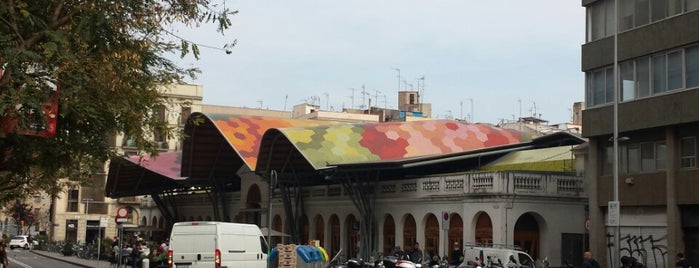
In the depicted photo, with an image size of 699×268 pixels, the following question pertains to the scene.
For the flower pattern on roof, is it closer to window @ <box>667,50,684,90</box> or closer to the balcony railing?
the balcony railing

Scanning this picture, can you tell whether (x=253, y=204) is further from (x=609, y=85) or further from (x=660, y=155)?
(x=660, y=155)

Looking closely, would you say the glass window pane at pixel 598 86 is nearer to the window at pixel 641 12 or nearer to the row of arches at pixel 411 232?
the window at pixel 641 12

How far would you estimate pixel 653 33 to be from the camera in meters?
31.5

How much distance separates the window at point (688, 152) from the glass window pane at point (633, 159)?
2.13 metres

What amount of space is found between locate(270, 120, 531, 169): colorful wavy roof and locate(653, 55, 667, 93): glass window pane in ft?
59.1

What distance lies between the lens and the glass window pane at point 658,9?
3130cm

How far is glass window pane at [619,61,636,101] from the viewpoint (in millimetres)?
32594

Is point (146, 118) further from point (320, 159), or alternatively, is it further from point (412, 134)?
point (412, 134)

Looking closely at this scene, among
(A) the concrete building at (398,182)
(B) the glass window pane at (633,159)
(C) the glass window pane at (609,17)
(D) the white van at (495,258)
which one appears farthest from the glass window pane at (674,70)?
(A) the concrete building at (398,182)

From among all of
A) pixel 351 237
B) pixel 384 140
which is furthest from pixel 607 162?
pixel 351 237

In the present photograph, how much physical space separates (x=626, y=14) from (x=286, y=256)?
1466 centimetres

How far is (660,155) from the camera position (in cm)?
3180

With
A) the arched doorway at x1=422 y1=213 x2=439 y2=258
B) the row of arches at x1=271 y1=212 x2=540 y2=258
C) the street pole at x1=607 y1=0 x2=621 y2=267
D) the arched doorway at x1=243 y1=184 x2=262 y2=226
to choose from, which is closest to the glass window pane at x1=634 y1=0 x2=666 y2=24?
the street pole at x1=607 y1=0 x2=621 y2=267

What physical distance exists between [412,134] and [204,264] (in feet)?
86.1
